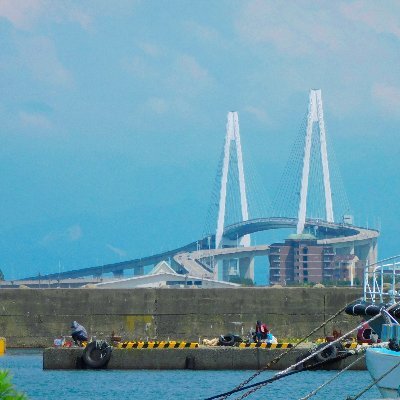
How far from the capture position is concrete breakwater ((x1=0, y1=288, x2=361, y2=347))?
38.0m

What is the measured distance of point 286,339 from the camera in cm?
3731

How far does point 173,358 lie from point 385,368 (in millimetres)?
10979

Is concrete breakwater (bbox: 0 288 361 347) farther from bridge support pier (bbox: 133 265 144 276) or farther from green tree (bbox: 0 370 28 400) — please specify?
bridge support pier (bbox: 133 265 144 276)

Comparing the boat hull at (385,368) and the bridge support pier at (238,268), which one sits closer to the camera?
the boat hull at (385,368)

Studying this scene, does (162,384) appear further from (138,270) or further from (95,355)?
(138,270)

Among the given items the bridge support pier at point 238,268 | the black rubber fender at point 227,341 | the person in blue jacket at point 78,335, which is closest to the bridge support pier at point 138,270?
the bridge support pier at point 238,268

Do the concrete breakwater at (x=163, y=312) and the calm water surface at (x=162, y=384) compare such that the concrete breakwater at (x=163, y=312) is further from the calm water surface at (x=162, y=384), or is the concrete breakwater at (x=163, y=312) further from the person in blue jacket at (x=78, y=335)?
the calm water surface at (x=162, y=384)

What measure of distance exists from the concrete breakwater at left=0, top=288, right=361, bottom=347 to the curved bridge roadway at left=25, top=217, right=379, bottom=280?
111503 millimetres

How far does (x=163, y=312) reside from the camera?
126ft

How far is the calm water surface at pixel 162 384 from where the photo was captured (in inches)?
1013

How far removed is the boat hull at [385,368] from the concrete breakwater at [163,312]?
54.6 ft

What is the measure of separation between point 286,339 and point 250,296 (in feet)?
5.84

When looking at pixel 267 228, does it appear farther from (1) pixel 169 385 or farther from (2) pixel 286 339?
(1) pixel 169 385

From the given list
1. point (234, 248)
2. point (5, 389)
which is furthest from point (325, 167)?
point (5, 389)
